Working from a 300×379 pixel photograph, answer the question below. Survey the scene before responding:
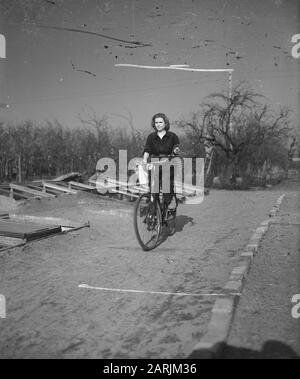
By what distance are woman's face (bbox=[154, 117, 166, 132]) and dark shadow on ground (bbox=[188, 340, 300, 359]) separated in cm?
389

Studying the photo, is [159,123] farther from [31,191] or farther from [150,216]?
[31,191]

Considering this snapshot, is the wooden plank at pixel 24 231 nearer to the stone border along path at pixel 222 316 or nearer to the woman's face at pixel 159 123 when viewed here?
Result: the woman's face at pixel 159 123

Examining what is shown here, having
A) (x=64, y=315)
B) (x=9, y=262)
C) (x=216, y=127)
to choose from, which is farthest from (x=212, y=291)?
(x=216, y=127)

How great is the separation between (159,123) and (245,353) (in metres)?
4.01

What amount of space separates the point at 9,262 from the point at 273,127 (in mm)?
20704

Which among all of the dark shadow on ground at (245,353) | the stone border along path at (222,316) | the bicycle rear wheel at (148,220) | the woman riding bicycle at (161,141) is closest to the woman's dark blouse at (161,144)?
the woman riding bicycle at (161,141)

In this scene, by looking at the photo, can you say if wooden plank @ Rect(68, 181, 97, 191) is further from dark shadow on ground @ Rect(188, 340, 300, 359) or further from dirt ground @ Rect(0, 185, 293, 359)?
dark shadow on ground @ Rect(188, 340, 300, 359)

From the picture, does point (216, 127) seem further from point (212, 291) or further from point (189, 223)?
point (212, 291)

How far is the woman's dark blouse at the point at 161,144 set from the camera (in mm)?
6016

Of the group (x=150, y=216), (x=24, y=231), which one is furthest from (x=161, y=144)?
(x=24, y=231)

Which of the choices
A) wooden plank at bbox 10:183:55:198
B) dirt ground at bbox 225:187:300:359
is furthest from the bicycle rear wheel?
wooden plank at bbox 10:183:55:198

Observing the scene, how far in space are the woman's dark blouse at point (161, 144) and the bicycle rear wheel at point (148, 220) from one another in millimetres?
683
